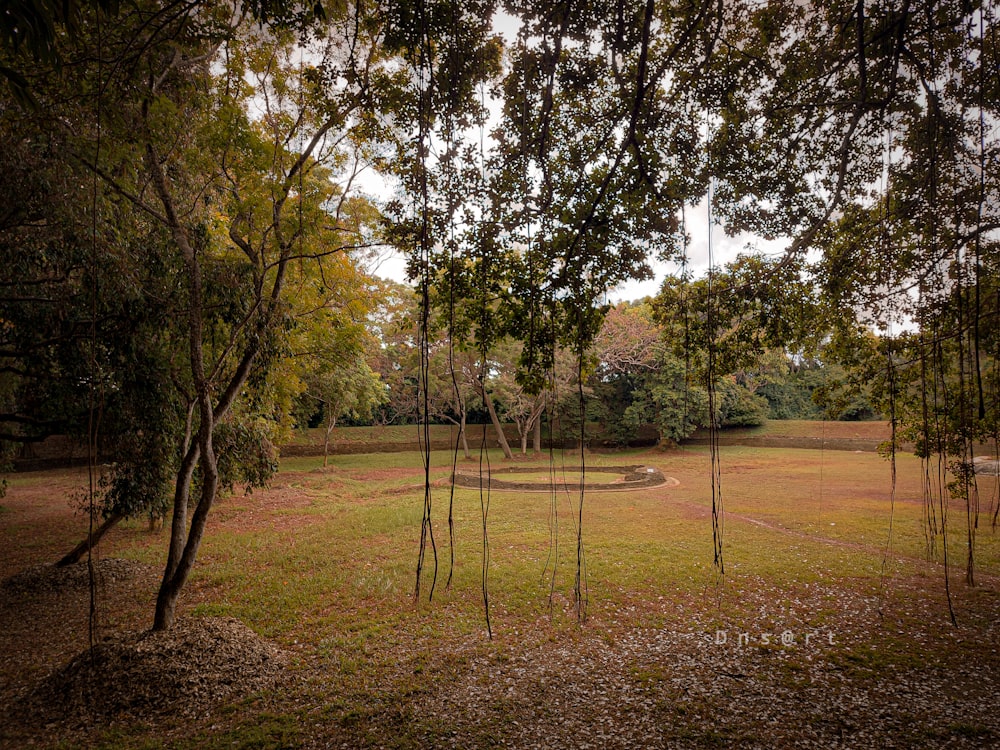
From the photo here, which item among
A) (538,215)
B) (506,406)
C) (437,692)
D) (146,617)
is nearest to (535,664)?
(437,692)

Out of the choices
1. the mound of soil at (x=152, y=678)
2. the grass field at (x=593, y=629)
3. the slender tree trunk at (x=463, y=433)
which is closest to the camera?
the slender tree trunk at (x=463, y=433)

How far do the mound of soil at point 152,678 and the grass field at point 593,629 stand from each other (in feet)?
0.50

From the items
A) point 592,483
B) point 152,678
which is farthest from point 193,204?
point 592,483

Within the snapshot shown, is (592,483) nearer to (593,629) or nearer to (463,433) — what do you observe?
(463,433)

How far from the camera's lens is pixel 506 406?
1973 cm

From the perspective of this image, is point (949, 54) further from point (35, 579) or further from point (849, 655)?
point (35, 579)

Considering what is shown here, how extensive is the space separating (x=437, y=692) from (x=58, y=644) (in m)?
3.94

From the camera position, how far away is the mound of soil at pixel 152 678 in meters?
3.46

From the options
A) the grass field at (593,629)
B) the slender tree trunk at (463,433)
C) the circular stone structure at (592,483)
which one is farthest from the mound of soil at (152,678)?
the circular stone structure at (592,483)

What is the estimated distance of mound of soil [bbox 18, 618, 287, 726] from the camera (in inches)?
136

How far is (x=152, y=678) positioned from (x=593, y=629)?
3801 millimetres

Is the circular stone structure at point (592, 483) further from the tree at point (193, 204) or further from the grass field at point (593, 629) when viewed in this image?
the tree at point (193, 204)

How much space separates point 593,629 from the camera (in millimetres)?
4766

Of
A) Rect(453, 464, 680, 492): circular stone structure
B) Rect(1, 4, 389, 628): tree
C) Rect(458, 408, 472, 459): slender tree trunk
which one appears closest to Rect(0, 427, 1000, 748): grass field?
Rect(458, 408, 472, 459): slender tree trunk
